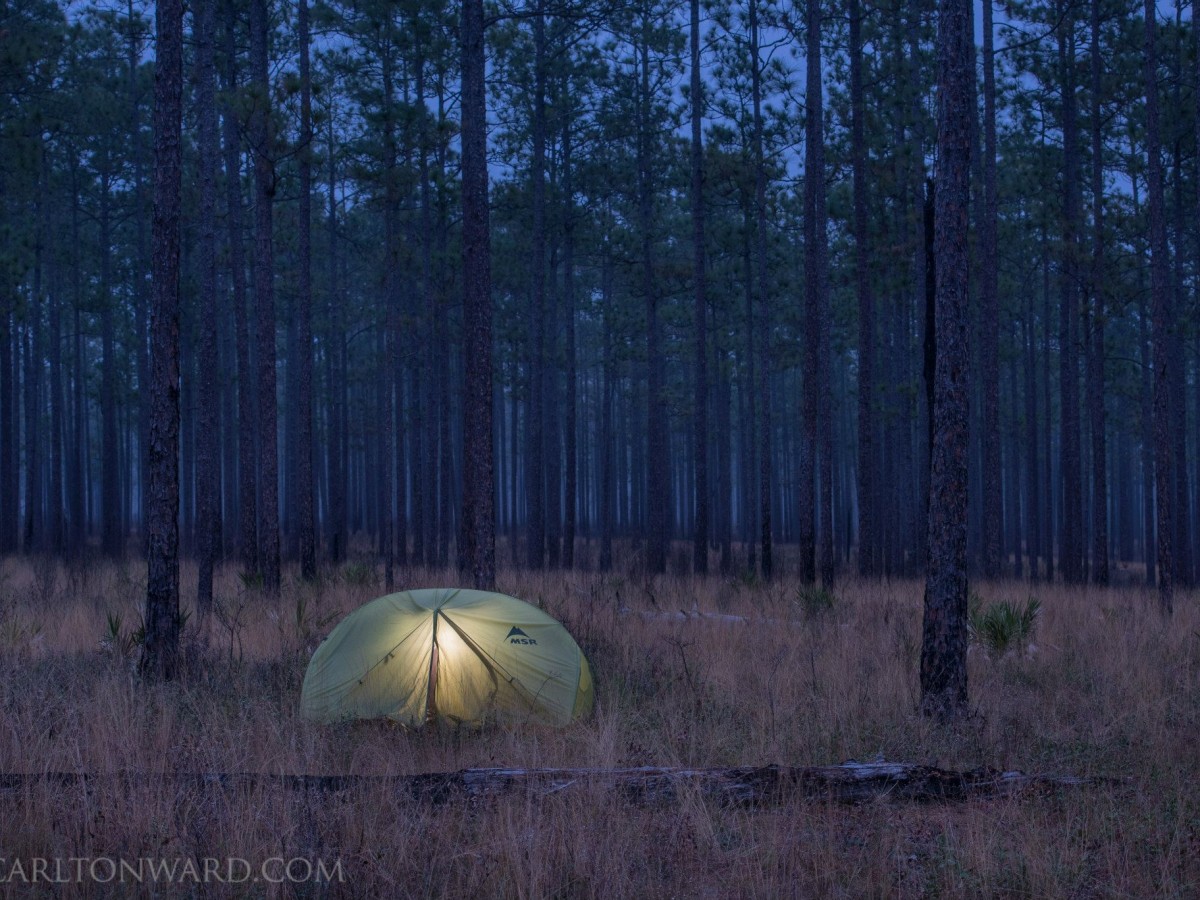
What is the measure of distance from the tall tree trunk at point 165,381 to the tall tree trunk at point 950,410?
6.27 meters

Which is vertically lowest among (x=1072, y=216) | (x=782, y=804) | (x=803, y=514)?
(x=782, y=804)

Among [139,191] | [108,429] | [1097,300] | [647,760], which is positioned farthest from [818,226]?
[108,429]

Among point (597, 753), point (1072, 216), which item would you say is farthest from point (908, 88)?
point (597, 753)

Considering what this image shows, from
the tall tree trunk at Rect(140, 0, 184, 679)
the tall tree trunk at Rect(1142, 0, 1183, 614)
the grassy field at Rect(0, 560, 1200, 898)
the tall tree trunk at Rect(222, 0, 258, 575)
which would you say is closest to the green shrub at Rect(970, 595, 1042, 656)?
the grassy field at Rect(0, 560, 1200, 898)

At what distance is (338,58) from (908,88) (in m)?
11.8

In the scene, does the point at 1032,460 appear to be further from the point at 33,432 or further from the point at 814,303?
the point at 33,432

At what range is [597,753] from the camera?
6.16 meters

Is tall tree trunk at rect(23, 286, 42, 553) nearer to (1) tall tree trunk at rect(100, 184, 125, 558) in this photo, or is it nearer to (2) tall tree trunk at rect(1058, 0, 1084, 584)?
(1) tall tree trunk at rect(100, 184, 125, 558)

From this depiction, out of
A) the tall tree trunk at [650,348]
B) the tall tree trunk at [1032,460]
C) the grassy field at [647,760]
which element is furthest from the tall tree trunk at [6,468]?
the tall tree trunk at [1032,460]

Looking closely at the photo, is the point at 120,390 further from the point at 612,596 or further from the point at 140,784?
the point at 140,784

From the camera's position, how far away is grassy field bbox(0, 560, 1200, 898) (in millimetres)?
4414

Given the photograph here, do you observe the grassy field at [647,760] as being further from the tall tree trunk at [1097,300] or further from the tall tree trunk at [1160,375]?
the tall tree trunk at [1097,300]

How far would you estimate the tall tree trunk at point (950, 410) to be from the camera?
714cm

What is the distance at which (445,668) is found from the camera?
7109 mm
